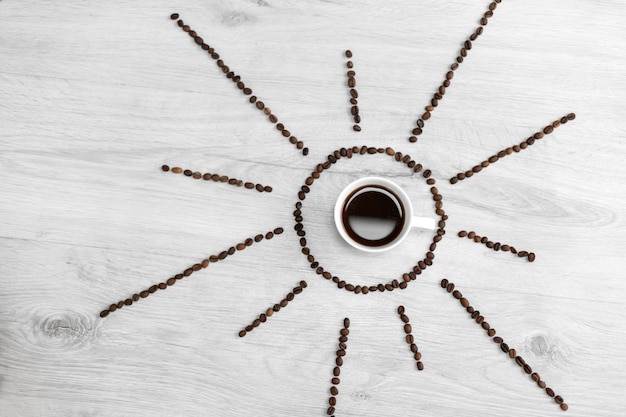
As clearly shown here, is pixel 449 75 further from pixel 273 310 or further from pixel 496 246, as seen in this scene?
pixel 273 310

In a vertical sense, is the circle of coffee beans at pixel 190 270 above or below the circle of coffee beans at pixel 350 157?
below

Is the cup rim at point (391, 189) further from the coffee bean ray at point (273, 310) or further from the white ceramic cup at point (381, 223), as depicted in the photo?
the coffee bean ray at point (273, 310)

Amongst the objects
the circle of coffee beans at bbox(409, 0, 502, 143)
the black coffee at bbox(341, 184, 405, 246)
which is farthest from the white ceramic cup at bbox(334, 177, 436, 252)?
the circle of coffee beans at bbox(409, 0, 502, 143)

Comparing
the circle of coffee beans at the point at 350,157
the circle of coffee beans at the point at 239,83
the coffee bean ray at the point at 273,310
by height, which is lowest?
the coffee bean ray at the point at 273,310

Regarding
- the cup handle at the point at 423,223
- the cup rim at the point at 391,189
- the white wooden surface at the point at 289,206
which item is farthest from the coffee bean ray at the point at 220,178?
the cup handle at the point at 423,223

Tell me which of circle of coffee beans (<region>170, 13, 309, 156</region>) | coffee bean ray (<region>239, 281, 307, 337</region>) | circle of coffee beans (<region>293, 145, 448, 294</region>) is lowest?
coffee bean ray (<region>239, 281, 307, 337</region>)

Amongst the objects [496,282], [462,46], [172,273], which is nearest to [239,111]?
[172,273]

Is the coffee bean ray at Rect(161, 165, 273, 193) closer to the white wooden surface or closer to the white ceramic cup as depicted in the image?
the white wooden surface
